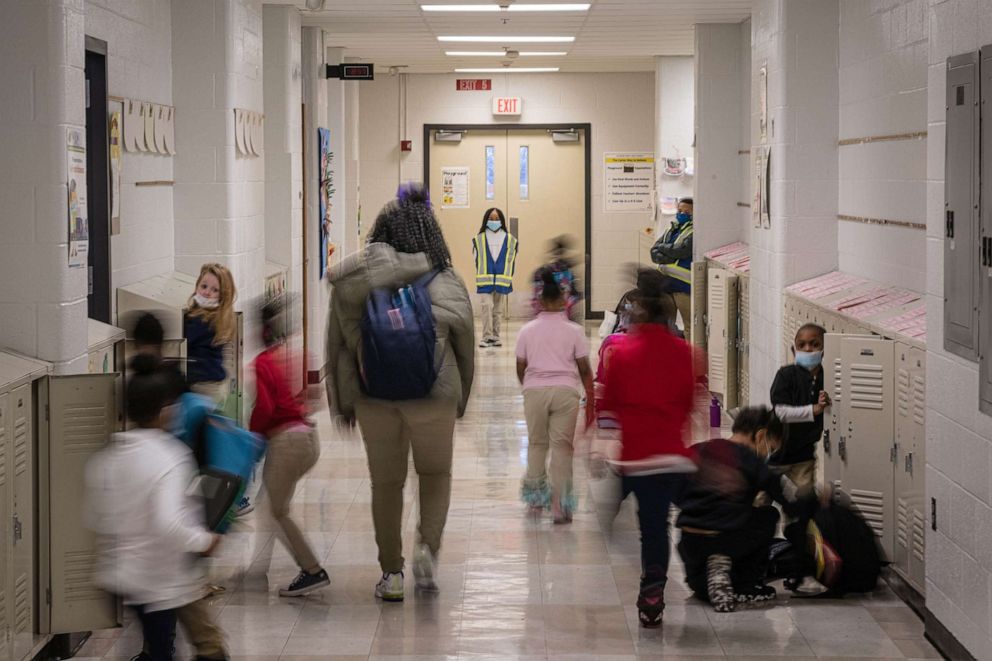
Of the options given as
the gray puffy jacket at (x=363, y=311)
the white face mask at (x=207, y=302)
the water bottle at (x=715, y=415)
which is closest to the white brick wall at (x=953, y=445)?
the gray puffy jacket at (x=363, y=311)

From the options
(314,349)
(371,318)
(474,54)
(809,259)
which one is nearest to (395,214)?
(371,318)

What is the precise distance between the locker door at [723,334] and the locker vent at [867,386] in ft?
13.8

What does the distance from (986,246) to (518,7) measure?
21.7 ft

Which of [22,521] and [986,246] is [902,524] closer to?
[986,246]

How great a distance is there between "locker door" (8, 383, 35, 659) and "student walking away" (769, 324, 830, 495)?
10.7 feet

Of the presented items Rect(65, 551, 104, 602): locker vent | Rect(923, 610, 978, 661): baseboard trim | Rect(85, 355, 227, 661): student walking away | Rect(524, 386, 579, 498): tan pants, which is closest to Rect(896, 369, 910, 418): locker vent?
Rect(923, 610, 978, 661): baseboard trim

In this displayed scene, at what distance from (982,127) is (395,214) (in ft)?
7.49

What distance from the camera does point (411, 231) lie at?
18.1 ft

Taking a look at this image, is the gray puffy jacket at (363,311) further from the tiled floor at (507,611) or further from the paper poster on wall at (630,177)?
the paper poster on wall at (630,177)

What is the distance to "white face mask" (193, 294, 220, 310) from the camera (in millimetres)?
6504

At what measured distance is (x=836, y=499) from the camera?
18.8 feet

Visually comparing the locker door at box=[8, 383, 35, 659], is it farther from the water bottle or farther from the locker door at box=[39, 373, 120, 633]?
the water bottle

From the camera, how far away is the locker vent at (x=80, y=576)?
16.1ft

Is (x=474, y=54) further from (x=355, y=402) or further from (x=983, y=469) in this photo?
(x=983, y=469)
